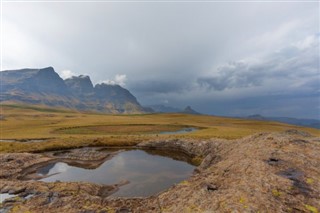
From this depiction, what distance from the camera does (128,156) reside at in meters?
53.8

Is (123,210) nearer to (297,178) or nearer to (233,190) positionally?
(233,190)

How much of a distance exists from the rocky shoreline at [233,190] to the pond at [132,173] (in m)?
3.21

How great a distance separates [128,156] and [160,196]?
102 ft

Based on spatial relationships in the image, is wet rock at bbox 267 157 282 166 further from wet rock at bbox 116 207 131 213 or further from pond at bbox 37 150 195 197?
wet rock at bbox 116 207 131 213

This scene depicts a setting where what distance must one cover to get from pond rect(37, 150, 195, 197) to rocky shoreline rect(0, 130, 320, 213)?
126 inches

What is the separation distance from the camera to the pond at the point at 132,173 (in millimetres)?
33688

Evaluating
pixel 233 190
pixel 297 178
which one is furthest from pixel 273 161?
pixel 233 190

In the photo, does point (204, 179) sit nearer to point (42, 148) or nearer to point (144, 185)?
point (144, 185)

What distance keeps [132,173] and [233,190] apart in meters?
23.2

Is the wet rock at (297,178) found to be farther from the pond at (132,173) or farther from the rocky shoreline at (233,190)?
the pond at (132,173)

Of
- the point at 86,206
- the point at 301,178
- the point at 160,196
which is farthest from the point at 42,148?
the point at 301,178

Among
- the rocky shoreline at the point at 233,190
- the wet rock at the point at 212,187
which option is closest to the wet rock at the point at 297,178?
the rocky shoreline at the point at 233,190

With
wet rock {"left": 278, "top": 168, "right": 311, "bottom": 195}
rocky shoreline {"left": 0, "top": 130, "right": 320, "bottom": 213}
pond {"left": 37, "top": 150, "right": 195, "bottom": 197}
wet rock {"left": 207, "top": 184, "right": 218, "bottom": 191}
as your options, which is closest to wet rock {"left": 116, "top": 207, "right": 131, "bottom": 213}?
rocky shoreline {"left": 0, "top": 130, "right": 320, "bottom": 213}

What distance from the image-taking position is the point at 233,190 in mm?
21250
